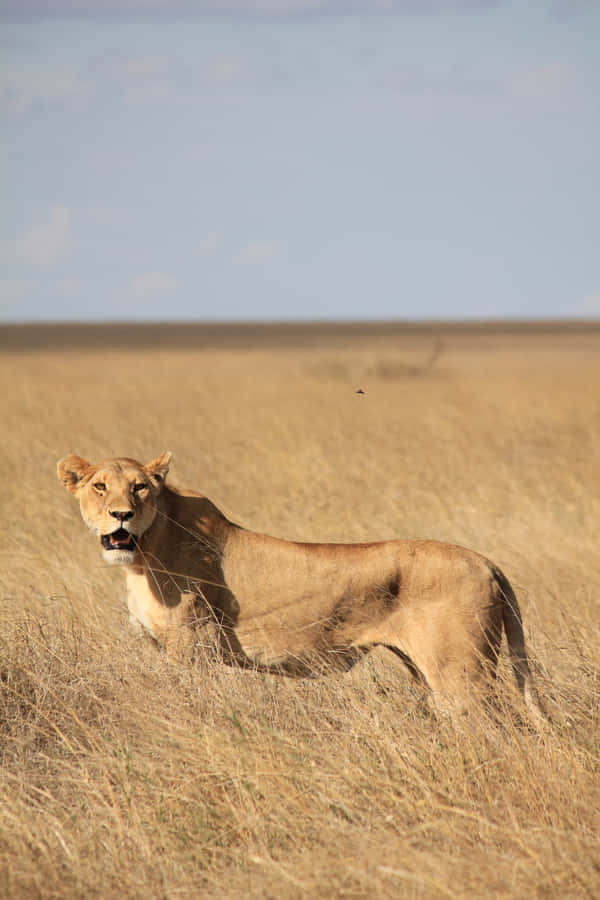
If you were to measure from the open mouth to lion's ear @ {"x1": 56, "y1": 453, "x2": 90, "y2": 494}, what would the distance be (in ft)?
1.16

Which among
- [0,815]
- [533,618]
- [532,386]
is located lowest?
[532,386]

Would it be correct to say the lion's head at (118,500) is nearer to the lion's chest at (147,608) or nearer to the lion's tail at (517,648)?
the lion's chest at (147,608)

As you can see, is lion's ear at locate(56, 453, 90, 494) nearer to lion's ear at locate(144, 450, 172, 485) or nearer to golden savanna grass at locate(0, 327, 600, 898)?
lion's ear at locate(144, 450, 172, 485)

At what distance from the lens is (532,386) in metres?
21.2

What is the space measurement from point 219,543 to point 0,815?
1.66 meters

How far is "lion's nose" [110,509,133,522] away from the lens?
16.5 ft

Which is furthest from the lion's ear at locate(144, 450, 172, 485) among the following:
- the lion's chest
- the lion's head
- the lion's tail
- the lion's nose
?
the lion's tail

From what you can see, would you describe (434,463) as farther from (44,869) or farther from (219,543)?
(44,869)

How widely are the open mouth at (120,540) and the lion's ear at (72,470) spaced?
35cm

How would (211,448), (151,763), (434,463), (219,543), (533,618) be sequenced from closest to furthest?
1. (151,763)
2. (219,543)
3. (533,618)
4. (434,463)
5. (211,448)

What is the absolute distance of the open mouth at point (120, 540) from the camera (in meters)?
5.09

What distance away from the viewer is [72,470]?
210 inches

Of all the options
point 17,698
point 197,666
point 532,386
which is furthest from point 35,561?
point 532,386

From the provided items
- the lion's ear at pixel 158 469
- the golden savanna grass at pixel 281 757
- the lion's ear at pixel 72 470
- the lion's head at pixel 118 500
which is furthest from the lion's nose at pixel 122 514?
the golden savanna grass at pixel 281 757
